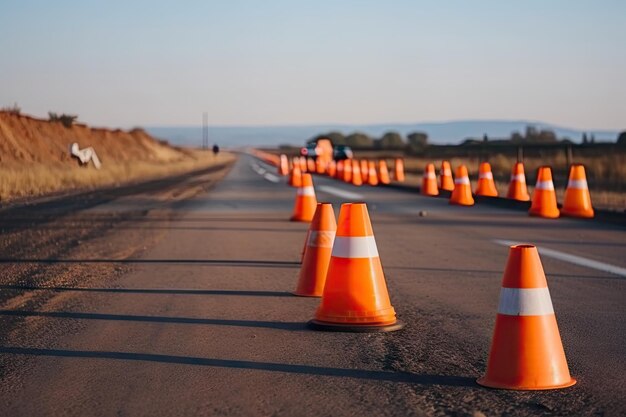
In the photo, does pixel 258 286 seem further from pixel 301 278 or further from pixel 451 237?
pixel 451 237

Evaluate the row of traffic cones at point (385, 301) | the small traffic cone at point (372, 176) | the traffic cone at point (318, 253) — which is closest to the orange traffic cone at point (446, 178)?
the small traffic cone at point (372, 176)

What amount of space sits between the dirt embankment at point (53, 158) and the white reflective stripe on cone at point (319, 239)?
1922 centimetres

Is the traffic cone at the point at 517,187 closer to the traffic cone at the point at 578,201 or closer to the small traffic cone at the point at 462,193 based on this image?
the small traffic cone at the point at 462,193

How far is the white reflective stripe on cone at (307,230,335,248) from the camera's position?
9891 mm

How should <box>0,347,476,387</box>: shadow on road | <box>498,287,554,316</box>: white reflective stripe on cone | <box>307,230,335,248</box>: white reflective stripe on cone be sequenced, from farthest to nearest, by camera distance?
<box>307,230,335,248</box>: white reflective stripe on cone
<box>0,347,476,387</box>: shadow on road
<box>498,287,554,316</box>: white reflective stripe on cone

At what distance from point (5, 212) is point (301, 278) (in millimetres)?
14111

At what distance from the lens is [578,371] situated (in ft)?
21.9

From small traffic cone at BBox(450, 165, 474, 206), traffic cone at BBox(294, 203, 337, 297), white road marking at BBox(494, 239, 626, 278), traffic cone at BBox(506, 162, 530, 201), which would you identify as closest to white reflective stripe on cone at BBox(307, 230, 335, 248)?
traffic cone at BBox(294, 203, 337, 297)

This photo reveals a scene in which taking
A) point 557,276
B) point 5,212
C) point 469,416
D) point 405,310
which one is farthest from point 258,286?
point 5,212

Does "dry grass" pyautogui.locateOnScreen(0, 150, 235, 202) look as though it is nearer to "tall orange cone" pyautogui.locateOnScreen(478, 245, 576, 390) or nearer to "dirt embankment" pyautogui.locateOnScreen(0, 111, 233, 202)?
"dirt embankment" pyautogui.locateOnScreen(0, 111, 233, 202)

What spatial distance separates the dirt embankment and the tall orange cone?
2297 centimetres

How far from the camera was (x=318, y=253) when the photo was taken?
9.91m

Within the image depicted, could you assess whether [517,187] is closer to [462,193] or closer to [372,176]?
[462,193]

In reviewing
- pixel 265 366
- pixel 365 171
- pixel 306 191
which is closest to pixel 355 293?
pixel 265 366
